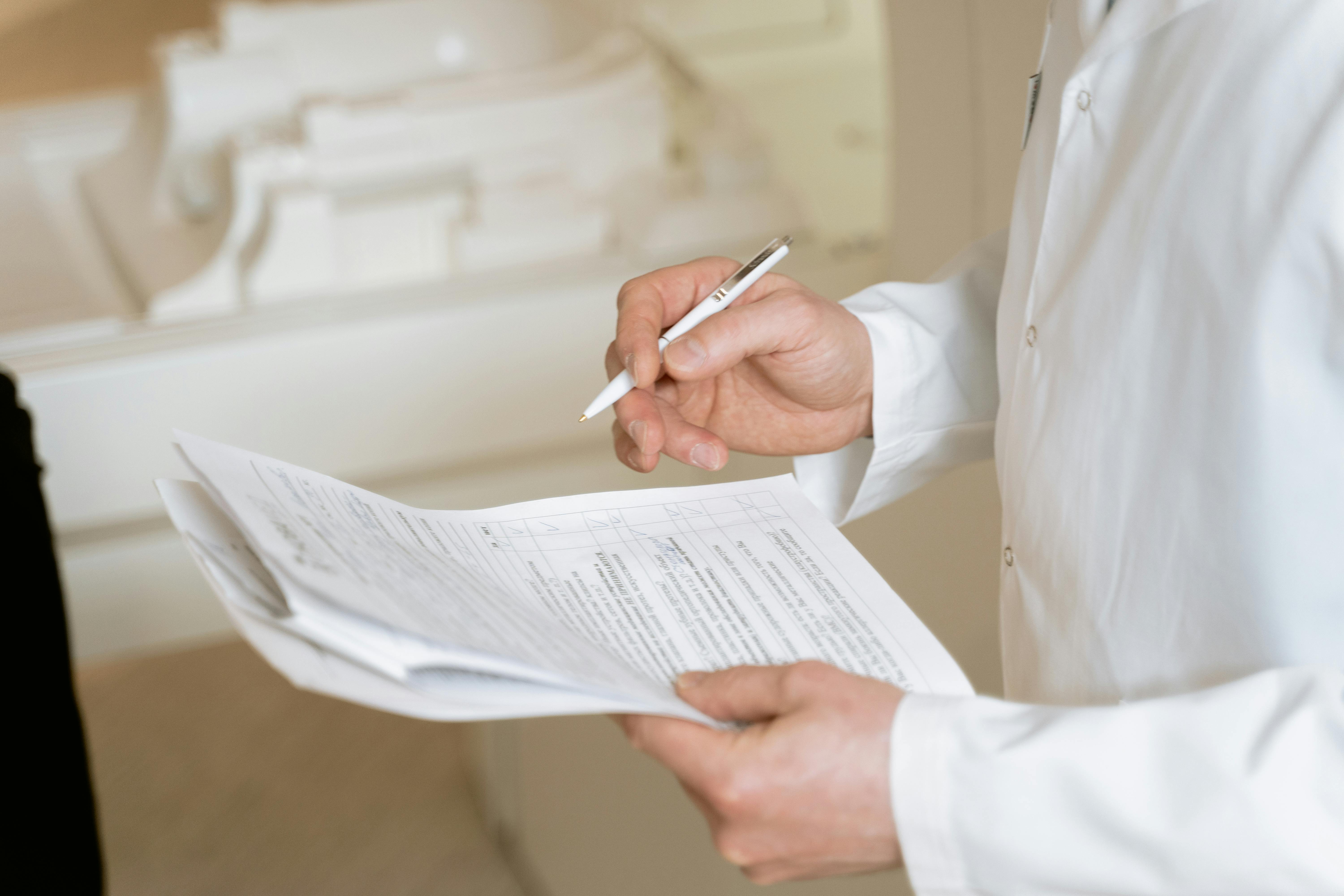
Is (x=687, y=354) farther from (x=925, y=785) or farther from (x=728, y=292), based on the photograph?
(x=925, y=785)

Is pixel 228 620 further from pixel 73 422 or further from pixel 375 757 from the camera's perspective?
pixel 375 757

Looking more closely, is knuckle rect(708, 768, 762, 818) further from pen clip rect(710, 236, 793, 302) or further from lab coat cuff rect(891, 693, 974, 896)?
pen clip rect(710, 236, 793, 302)

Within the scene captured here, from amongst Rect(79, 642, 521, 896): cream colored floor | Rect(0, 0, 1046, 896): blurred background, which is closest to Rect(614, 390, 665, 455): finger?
Rect(0, 0, 1046, 896): blurred background

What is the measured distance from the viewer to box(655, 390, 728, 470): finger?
2.12ft

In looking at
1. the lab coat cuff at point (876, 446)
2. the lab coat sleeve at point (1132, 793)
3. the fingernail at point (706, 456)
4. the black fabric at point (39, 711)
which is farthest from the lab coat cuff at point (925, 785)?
the black fabric at point (39, 711)

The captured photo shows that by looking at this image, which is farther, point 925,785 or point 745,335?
point 745,335

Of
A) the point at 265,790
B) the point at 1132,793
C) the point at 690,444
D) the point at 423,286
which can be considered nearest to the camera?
the point at 1132,793

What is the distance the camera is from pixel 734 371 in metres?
0.78

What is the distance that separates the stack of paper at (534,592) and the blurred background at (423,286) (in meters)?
0.30

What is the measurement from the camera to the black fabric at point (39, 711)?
86 cm

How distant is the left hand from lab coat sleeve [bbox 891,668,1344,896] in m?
0.01

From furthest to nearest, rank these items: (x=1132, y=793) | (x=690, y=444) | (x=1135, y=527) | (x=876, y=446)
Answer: (x=876, y=446), (x=690, y=444), (x=1135, y=527), (x=1132, y=793)

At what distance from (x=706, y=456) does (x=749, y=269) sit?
0.13 meters

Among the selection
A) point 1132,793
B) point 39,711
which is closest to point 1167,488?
point 1132,793
